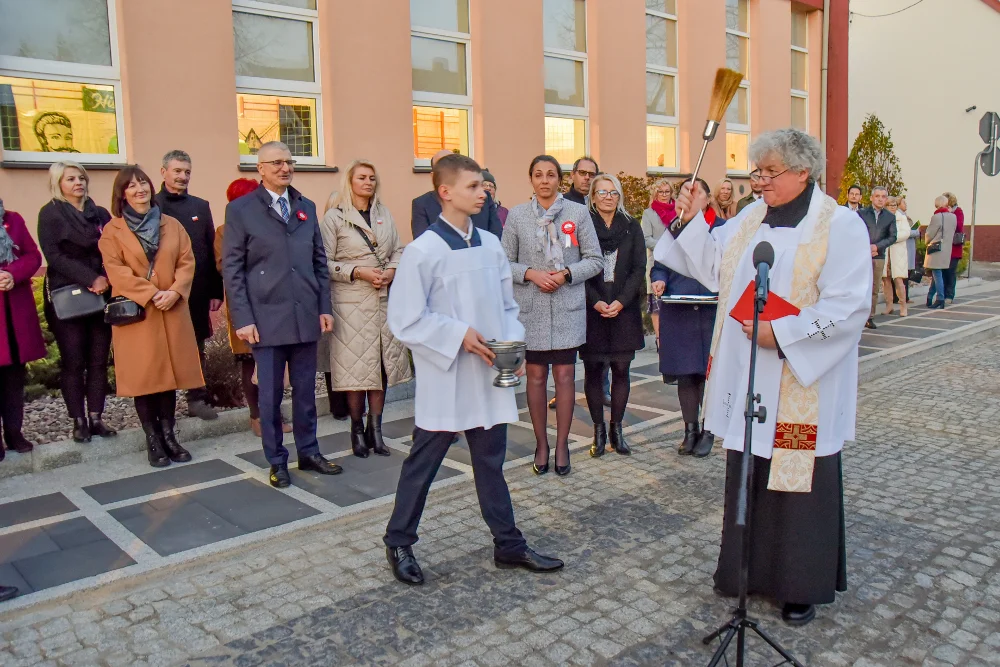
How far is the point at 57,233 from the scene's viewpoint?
5.95 metres

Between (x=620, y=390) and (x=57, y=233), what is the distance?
4.00m

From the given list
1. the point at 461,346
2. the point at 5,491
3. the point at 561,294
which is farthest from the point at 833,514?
the point at 5,491

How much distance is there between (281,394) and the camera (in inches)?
227

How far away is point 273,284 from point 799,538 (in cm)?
352

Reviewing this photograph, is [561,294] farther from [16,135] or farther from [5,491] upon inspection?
[16,135]

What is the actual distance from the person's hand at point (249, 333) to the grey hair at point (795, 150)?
3.34 metres

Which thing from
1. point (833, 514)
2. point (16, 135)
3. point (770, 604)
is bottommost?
point (770, 604)

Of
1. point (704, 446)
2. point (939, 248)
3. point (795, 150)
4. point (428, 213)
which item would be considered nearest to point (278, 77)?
point (428, 213)

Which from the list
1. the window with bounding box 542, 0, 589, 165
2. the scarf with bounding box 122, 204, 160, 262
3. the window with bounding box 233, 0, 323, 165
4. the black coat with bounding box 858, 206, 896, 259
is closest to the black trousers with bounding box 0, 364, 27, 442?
the scarf with bounding box 122, 204, 160, 262

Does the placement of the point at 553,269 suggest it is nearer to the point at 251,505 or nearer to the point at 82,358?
the point at 251,505

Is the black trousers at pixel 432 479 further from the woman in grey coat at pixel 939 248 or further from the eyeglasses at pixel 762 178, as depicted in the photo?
the woman in grey coat at pixel 939 248

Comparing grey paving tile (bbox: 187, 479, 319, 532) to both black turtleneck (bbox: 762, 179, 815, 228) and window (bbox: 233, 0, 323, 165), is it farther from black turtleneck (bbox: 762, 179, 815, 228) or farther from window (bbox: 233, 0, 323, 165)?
window (bbox: 233, 0, 323, 165)

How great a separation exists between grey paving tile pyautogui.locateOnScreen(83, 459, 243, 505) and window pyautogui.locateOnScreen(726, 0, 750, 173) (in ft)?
41.6

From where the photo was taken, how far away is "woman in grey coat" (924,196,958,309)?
1479 cm
